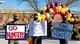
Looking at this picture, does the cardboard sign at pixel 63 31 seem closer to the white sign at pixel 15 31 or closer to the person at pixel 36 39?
the person at pixel 36 39

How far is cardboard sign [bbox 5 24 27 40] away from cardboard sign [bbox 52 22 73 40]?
1130 mm

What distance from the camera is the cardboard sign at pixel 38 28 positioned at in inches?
372

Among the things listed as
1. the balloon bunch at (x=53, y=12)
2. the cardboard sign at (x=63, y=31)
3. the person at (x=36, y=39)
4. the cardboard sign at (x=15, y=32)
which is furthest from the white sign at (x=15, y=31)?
the cardboard sign at (x=63, y=31)

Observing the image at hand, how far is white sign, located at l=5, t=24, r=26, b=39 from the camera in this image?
379 inches

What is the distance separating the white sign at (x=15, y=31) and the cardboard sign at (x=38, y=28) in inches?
15.7

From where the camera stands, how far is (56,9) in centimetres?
982

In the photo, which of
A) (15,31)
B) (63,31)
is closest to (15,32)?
(15,31)

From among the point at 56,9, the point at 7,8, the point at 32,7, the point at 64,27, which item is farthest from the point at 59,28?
the point at 7,8

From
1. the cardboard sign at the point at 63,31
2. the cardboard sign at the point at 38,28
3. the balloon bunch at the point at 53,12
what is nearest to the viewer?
the cardboard sign at the point at 63,31

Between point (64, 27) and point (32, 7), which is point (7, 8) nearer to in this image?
point (32, 7)

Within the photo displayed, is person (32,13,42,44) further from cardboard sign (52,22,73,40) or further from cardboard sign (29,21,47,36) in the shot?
cardboard sign (52,22,73,40)

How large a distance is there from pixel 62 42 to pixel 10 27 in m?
1.93

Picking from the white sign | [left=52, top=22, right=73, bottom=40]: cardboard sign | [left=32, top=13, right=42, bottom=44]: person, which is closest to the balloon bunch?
[left=32, top=13, right=42, bottom=44]: person

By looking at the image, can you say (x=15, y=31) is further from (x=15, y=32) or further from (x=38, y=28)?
(x=38, y=28)
